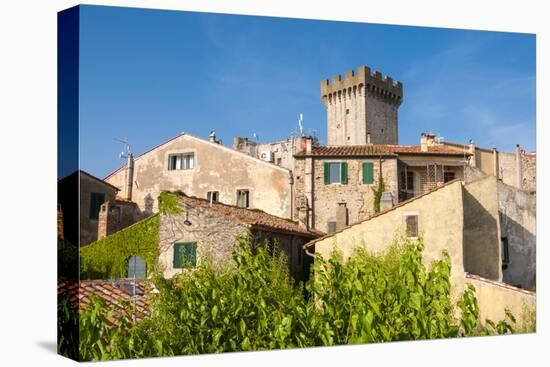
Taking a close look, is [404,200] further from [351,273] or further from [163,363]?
[163,363]

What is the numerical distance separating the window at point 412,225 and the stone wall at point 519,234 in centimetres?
163

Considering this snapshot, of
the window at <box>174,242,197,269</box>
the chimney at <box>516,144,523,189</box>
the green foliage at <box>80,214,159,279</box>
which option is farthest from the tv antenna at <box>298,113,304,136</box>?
the chimney at <box>516,144,523,189</box>

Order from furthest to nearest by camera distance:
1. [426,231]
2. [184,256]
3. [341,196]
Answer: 1. [341,196]
2. [426,231]
3. [184,256]

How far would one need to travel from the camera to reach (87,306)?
9359 millimetres

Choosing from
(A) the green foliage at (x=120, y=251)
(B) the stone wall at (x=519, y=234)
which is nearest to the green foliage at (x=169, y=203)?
(A) the green foliage at (x=120, y=251)

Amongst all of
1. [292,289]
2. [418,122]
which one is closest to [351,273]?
[292,289]

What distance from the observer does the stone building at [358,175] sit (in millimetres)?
12766

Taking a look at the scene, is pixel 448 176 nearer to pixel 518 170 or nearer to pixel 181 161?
pixel 518 170

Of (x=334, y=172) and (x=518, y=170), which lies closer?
(x=518, y=170)

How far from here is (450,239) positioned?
39.2 ft

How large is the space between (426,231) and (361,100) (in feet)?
19.3

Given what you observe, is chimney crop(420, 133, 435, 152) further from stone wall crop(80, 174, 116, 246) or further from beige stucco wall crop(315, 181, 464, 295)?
stone wall crop(80, 174, 116, 246)

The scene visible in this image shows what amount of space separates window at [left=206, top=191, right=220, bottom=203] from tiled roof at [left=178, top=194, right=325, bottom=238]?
61mm

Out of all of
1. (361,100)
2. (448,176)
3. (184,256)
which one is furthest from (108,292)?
(361,100)
